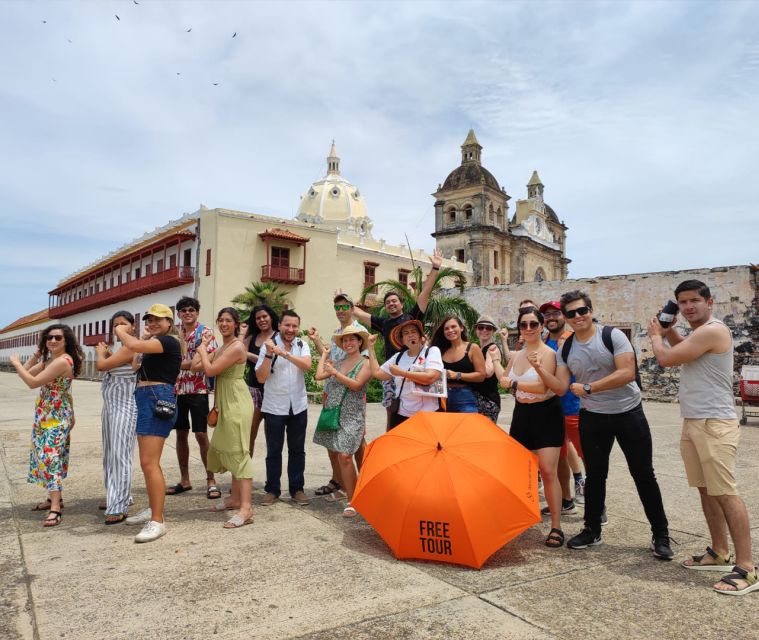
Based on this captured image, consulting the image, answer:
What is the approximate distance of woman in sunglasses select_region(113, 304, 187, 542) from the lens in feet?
13.6

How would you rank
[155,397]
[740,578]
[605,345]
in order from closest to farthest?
[740,578] → [605,345] → [155,397]

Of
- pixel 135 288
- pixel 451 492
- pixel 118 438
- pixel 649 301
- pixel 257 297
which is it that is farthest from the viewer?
pixel 135 288

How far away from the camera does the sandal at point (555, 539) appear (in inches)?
154

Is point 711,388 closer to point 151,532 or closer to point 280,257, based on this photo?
point 151,532

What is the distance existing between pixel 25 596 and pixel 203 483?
2.78 meters

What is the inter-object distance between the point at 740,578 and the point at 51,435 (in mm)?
4748

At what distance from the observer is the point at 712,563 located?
3.49m

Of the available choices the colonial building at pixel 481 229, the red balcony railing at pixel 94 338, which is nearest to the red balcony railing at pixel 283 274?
the red balcony railing at pixel 94 338

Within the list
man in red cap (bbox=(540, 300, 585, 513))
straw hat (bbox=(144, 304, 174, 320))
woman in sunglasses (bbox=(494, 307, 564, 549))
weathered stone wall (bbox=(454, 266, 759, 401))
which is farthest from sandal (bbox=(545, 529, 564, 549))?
weathered stone wall (bbox=(454, 266, 759, 401))

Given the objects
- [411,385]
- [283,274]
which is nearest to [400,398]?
[411,385]

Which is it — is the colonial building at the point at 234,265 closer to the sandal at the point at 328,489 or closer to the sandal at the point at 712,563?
the sandal at the point at 328,489

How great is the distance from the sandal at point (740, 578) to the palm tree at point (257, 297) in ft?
83.5

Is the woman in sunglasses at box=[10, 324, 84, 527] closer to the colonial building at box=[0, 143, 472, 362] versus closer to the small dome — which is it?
the colonial building at box=[0, 143, 472, 362]

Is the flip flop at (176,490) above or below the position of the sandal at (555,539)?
above
